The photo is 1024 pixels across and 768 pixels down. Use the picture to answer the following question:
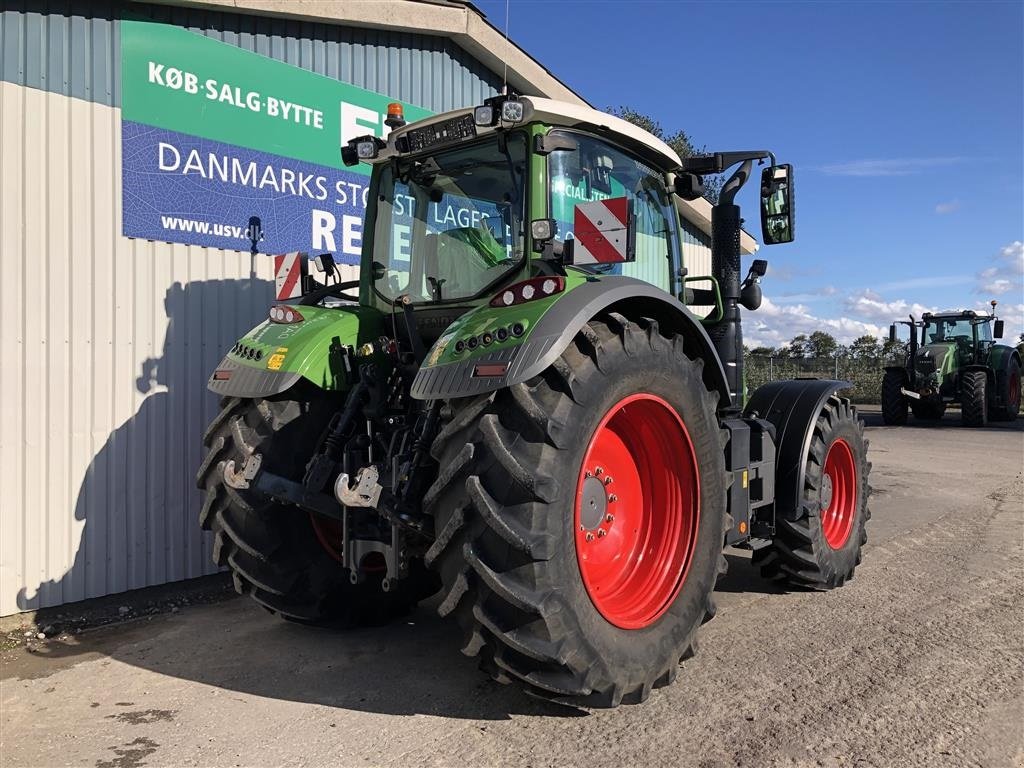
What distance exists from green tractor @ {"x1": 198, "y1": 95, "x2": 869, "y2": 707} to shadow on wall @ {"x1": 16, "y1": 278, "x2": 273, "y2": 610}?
1148 millimetres

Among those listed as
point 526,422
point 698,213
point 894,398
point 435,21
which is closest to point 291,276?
point 526,422

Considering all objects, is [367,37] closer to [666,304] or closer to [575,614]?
[666,304]

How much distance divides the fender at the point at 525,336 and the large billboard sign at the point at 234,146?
309 centimetres

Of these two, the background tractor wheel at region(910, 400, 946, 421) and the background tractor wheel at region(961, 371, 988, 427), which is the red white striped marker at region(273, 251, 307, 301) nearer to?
the background tractor wheel at region(961, 371, 988, 427)

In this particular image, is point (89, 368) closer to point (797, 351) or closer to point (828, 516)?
point (828, 516)

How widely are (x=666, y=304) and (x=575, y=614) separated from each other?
149cm

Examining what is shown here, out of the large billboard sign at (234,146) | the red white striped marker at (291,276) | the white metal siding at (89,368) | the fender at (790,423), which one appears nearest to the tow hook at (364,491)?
the red white striped marker at (291,276)

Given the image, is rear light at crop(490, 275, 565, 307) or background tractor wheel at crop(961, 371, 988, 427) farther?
background tractor wheel at crop(961, 371, 988, 427)

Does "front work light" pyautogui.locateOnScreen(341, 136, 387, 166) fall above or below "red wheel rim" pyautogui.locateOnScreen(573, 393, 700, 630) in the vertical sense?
above

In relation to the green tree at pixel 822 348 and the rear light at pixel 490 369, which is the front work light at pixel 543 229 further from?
the green tree at pixel 822 348

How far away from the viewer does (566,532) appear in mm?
2910

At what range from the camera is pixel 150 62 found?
16.9 ft

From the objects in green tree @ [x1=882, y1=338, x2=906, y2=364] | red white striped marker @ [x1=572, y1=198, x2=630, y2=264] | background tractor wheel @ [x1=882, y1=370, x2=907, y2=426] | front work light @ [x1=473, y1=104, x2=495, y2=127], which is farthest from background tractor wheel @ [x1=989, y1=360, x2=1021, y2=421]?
front work light @ [x1=473, y1=104, x2=495, y2=127]

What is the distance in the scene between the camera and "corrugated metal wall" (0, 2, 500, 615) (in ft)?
14.9
